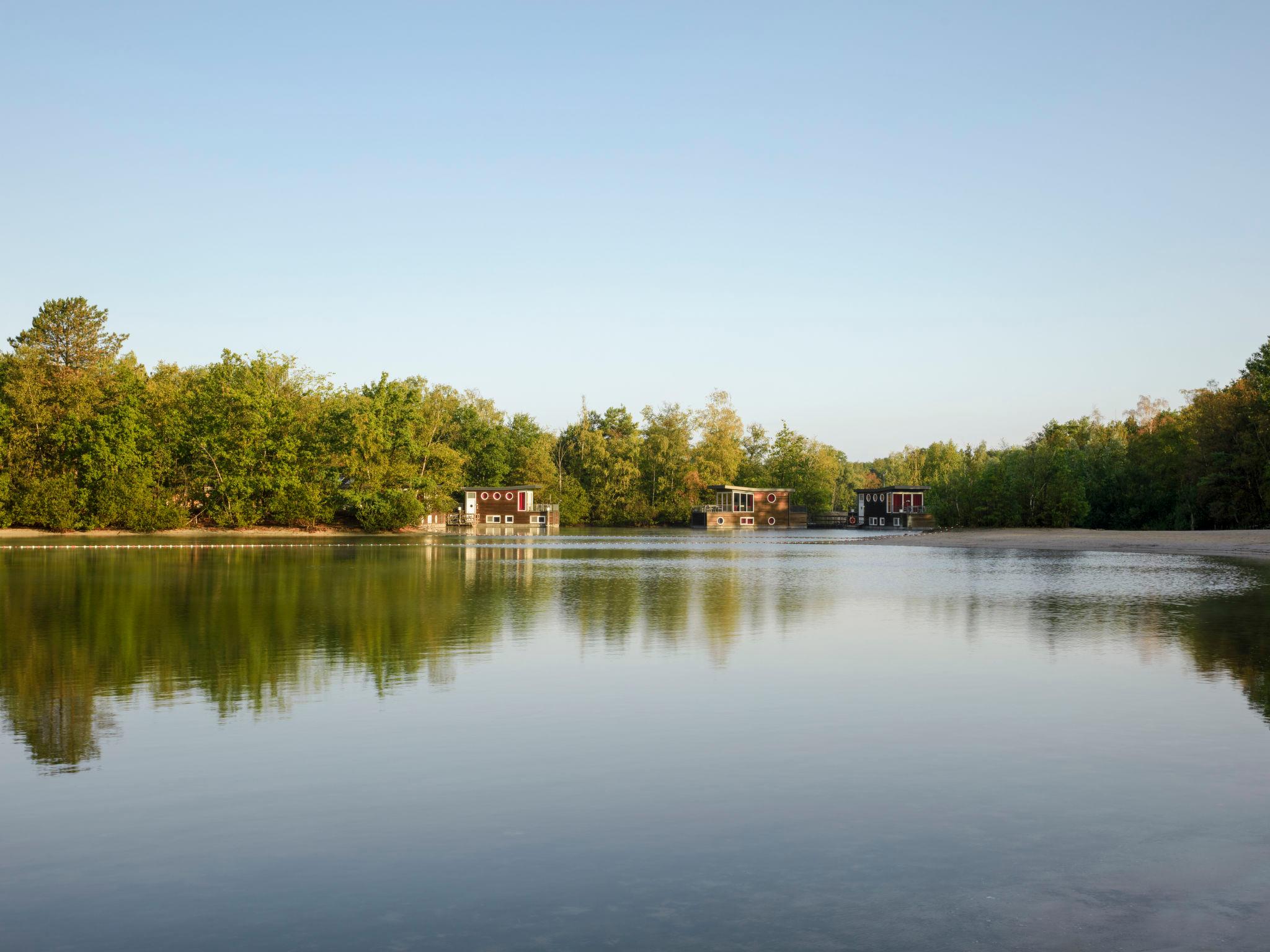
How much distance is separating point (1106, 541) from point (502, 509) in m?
72.1

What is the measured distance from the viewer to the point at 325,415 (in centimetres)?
8800

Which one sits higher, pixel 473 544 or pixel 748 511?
pixel 748 511

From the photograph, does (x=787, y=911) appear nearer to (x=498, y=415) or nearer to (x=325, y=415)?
(x=325, y=415)

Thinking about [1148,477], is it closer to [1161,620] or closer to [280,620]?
[1161,620]

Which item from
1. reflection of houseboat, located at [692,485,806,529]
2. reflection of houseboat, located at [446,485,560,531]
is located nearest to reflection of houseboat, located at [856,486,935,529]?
reflection of houseboat, located at [692,485,806,529]

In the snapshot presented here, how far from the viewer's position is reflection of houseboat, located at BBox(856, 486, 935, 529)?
132500 millimetres

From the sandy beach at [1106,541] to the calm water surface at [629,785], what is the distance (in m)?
41.3

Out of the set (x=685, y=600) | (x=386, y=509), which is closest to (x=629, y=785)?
(x=685, y=600)

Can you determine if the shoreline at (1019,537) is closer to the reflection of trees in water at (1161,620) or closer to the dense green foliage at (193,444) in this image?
the dense green foliage at (193,444)

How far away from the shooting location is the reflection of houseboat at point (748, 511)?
132250 mm

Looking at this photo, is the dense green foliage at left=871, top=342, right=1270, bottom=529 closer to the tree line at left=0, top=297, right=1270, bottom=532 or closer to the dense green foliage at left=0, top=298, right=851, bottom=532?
the tree line at left=0, top=297, right=1270, bottom=532

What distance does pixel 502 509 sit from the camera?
4761 inches

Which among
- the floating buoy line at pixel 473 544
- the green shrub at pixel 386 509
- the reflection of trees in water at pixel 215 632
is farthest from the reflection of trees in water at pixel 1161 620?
the green shrub at pixel 386 509

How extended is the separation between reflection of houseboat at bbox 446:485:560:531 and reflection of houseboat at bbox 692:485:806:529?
2277 cm
